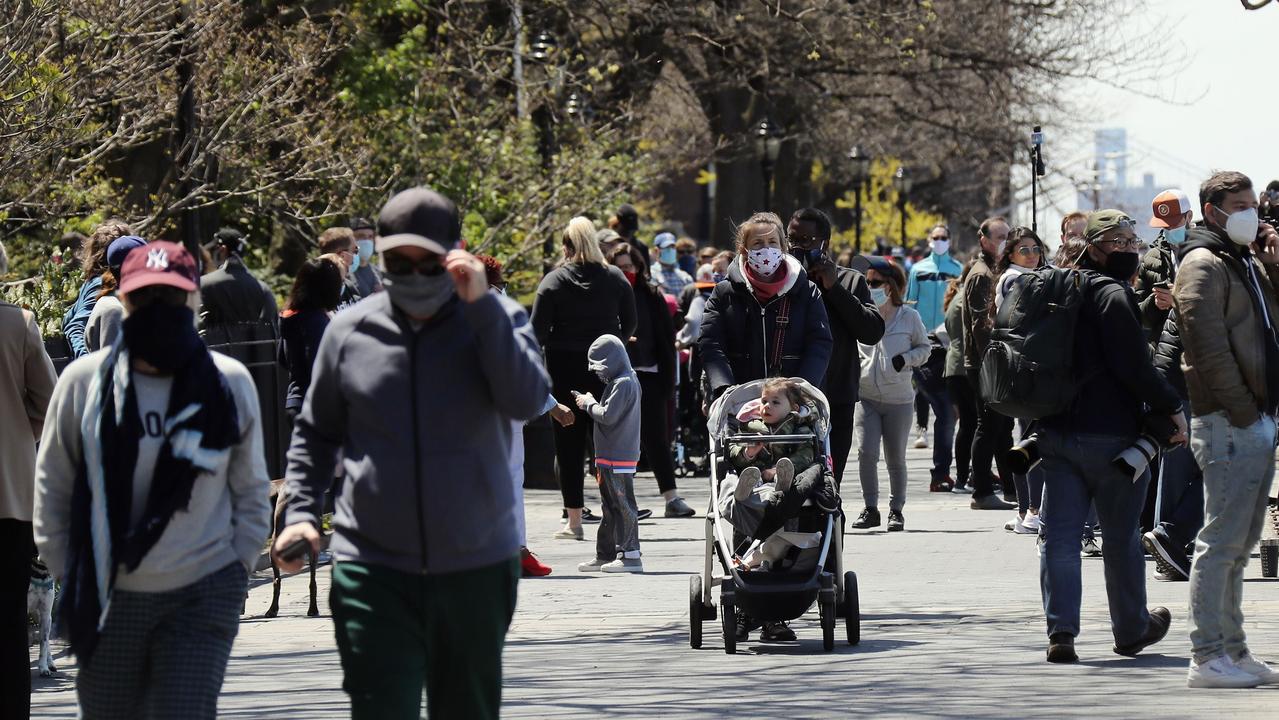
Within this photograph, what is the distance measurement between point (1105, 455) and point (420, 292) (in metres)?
4.11

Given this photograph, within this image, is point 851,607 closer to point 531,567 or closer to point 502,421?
point 531,567

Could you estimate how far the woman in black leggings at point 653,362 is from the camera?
14633mm

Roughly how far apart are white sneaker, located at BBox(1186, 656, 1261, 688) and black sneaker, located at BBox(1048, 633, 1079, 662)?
67cm

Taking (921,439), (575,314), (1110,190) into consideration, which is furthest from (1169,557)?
(1110,190)

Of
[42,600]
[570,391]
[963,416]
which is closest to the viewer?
[42,600]

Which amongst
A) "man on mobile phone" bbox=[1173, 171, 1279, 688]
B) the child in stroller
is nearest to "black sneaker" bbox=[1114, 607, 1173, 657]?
"man on mobile phone" bbox=[1173, 171, 1279, 688]

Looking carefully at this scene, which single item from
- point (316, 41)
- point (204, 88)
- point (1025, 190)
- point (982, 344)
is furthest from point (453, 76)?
point (1025, 190)

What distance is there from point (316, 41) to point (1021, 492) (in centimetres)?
796

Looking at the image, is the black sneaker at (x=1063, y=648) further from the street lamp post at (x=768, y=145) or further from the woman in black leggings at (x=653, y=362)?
the street lamp post at (x=768, y=145)

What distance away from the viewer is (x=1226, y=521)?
7879mm

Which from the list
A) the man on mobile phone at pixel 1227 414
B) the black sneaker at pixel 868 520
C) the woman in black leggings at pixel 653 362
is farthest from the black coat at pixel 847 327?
the man on mobile phone at pixel 1227 414

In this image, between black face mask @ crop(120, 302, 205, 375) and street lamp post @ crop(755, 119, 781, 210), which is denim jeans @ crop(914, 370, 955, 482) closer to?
street lamp post @ crop(755, 119, 781, 210)

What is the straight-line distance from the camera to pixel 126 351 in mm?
5441

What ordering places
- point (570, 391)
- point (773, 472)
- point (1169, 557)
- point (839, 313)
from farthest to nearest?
point (570, 391) → point (839, 313) → point (1169, 557) → point (773, 472)
